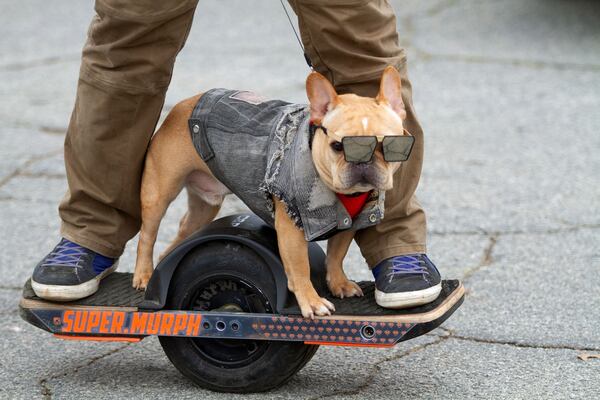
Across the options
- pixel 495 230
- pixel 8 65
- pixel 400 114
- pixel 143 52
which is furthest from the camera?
pixel 8 65

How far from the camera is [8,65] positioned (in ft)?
26.1

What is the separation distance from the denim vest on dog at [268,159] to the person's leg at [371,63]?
21 centimetres

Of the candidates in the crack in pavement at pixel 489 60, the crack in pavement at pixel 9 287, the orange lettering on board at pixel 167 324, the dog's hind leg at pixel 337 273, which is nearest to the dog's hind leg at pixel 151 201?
the orange lettering on board at pixel 167 324

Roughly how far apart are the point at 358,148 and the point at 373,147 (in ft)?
0.13

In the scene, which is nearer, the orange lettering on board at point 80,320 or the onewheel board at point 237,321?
the onewheel board at point 237,321

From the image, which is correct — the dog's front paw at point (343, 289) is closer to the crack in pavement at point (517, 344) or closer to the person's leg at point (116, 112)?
the crack in pavement at point (517, 344)

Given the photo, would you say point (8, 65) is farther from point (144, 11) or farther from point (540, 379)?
point (540, 379)

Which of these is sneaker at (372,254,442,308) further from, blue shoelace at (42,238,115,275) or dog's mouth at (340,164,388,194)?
blue shoelace at (42,238,115,275)

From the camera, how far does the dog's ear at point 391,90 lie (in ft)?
9.11

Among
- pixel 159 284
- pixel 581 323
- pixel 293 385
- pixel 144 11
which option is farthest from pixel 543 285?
pixel 144 11

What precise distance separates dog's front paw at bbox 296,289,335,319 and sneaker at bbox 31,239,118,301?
2.35 ft

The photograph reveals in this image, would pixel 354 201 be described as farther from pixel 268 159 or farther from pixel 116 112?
pixel 116 112

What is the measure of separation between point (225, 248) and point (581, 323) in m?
1.43

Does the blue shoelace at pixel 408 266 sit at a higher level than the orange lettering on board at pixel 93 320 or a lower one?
higher
